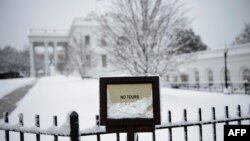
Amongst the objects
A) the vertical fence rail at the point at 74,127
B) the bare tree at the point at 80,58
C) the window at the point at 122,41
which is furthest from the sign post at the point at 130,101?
the bare tree at the point at 80,58

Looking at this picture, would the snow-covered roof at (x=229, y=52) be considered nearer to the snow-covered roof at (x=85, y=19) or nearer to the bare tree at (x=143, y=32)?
the bare tree at (x=143, y=32)

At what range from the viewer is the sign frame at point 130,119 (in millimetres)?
2799

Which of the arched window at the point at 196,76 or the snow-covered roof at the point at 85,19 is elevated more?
the snow-covered roof at the point at 85,19

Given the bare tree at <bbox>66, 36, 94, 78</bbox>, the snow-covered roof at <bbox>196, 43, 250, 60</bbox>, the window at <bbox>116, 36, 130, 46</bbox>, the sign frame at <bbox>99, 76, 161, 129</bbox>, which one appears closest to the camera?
the sign frame at <bbox>99, 76, 161, 129</bbox>

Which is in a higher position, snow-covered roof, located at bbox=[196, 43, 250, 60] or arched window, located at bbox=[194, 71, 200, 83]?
snow-covered roof, located at bbox=[196, 43, 250, 60]

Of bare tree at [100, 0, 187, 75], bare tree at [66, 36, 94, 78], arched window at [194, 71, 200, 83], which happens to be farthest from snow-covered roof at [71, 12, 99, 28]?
arched window at [194, 71, 200, 83]

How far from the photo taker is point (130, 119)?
2842 millimetres

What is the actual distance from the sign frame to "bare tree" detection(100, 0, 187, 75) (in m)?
6.55

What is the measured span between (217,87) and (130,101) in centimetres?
1484

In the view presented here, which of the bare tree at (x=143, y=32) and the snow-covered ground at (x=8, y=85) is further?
the bare tree at (x=143, y=32)

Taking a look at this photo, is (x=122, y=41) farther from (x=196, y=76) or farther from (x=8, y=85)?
(x=196, y=76)

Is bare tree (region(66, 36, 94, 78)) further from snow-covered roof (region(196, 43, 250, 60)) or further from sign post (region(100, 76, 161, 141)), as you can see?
sign post (region(100, 76, 161, 141))

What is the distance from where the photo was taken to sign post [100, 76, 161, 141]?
110 inches

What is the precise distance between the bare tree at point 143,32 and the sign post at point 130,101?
655 cm
